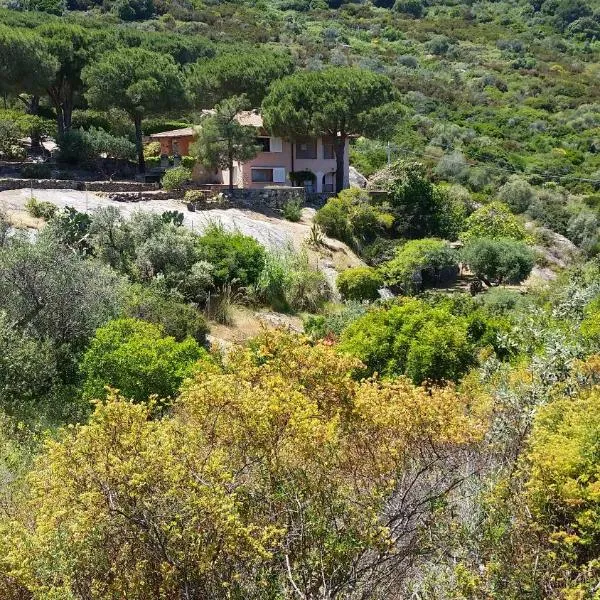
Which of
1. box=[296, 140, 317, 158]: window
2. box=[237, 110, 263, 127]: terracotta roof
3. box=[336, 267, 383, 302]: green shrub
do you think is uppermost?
box=[237, 110, 263, 127]: terracotta roof

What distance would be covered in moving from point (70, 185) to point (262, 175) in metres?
12.5

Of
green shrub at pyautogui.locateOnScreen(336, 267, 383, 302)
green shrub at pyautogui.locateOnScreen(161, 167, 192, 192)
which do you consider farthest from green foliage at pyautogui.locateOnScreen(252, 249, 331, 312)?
green shrub at pyautogui.locateOnScreen(161, 167, 192, 192)

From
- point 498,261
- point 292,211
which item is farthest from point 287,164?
point 498,261

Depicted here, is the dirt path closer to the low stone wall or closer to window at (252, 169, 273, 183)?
the low stone wall

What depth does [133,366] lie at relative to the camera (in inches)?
598

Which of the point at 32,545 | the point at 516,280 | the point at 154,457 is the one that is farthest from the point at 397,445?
the point at 516,280

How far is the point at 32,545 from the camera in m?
7.36

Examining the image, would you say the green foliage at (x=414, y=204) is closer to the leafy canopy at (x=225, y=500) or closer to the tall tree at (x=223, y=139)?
the tall tree at (x=223, y=139)

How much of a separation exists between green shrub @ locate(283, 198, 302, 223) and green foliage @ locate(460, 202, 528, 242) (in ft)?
29.5

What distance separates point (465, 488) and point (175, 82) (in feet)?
101

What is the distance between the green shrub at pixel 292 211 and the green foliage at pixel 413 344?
16.1m

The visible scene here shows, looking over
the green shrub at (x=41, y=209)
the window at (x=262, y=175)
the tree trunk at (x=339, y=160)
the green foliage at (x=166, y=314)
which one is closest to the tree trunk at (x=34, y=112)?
the window at (x=262, y=175)

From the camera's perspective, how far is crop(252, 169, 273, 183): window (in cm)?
4072

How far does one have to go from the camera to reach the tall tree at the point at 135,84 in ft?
113
